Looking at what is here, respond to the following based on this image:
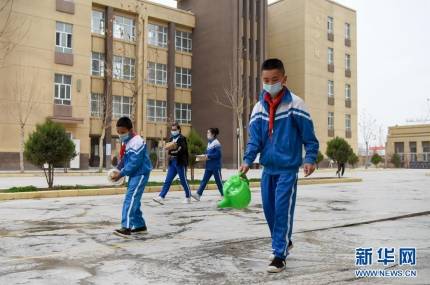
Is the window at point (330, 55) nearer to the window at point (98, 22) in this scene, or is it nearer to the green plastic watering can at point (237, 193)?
the window at point (98, 22)

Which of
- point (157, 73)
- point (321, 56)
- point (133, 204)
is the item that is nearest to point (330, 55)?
point (321, 56)

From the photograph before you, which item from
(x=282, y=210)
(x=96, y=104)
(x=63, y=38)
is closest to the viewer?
(x=282, y=210)

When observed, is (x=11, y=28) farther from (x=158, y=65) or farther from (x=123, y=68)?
(x=158, y=65)

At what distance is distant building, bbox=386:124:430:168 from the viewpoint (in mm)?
68812

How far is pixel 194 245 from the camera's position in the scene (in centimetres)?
602

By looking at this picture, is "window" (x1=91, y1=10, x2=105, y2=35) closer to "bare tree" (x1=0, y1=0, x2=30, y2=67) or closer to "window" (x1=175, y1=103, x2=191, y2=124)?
"bare tree" (x1=0, y1=0, x2=30, y2=67)

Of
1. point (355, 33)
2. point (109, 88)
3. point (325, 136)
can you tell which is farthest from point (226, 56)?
point (355, 33)

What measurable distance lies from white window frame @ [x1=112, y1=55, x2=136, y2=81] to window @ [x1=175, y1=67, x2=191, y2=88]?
549 cm

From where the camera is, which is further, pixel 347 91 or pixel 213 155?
pixel 347 91

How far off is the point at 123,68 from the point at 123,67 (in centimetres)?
12

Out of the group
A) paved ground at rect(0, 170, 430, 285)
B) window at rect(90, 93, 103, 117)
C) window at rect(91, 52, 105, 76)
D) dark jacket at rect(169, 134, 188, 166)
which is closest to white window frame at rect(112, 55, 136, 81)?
window at rect(91, 52, 105, 76)

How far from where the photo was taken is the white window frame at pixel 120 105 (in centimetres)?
4288

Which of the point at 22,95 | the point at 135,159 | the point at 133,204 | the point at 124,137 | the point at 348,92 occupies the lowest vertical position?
the point at 133,204

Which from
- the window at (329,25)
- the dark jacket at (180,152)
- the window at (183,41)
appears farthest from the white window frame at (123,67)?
the dark jacket at (180,152)
